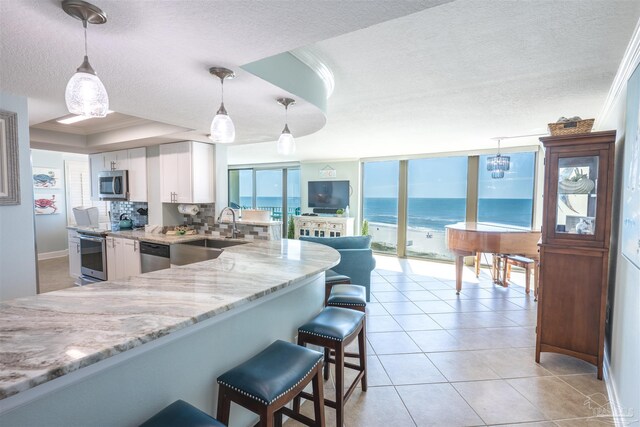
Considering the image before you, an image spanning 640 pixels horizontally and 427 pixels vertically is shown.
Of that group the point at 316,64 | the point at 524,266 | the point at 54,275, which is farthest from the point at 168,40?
the point at 54,275

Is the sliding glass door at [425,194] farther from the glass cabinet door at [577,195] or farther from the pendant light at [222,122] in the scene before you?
the pendant light at [222,122]

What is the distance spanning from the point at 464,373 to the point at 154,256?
3.68m

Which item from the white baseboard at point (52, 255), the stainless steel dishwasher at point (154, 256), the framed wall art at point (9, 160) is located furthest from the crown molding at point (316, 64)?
the white baseboard at point (52, 255)

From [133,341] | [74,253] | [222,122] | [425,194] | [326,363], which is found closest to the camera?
[133,341]

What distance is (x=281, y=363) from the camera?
136cm

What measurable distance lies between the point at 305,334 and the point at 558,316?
7.28 feet

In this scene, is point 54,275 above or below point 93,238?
below

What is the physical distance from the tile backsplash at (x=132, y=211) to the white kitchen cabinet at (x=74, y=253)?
0.75 m

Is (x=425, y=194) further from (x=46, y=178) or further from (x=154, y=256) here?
(x=46, y=178)

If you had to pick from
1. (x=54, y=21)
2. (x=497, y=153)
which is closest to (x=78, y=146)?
(x=54, y=21)

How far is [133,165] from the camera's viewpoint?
456 centimetres

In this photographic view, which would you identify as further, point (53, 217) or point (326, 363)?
point (53, 217)

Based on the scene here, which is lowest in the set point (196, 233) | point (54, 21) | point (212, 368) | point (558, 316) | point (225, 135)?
point (558, 316)

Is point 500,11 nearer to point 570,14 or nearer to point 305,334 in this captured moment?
point 570,14
